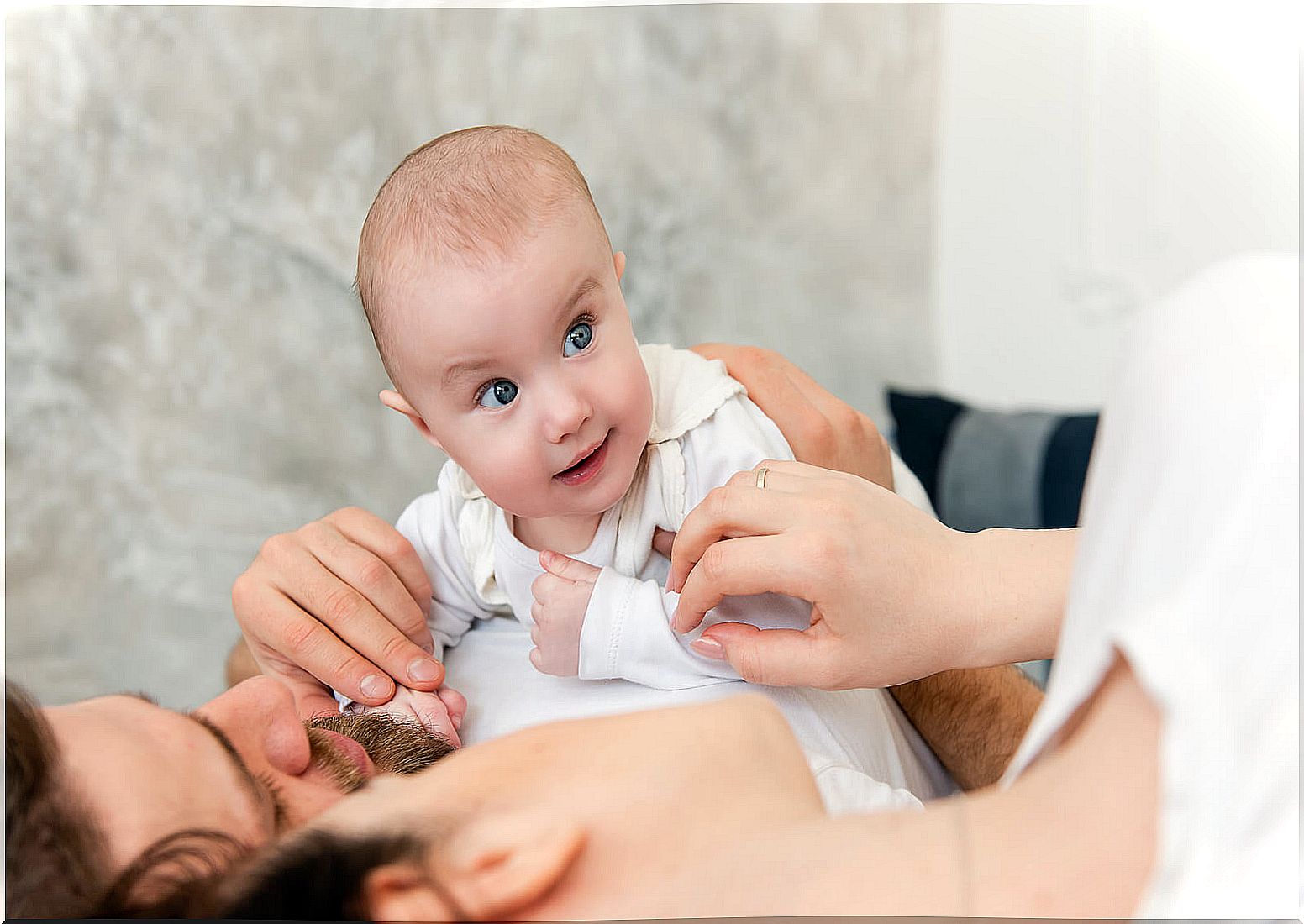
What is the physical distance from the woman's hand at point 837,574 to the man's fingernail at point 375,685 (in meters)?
0.29

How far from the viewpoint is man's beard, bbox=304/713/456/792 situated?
0.69m

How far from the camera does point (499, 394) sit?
73cm

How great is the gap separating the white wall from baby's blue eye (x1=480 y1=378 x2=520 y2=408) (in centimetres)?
118

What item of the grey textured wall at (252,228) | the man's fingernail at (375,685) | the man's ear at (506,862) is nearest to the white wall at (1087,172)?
the grey textured wall at (252,228)

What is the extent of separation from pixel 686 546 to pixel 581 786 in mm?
261

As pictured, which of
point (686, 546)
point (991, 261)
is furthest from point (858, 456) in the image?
point (991, 261)

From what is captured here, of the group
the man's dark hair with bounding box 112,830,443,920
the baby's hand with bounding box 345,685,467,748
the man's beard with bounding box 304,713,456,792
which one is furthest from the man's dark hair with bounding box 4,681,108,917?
the baby's hand with bounding box 345,685,467,748

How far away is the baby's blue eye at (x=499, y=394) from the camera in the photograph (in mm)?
723

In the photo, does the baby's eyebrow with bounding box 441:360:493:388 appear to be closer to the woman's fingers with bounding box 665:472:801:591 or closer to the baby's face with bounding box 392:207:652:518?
the baby's face with bounding box 392:207:652:518

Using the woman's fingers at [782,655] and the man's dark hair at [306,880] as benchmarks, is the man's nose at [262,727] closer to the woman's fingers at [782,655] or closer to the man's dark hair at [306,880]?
the man's dark hair at [306,880]

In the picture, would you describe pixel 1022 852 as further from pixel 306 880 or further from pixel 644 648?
pixel 644 648

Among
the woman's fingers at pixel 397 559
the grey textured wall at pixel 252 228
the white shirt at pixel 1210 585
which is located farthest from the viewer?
the grey textured wall at pixel 252 228

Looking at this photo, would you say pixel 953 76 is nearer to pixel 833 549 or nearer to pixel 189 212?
pixel 189 212

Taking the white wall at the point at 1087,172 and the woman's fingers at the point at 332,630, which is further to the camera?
the white wall at the point at 1087,172
